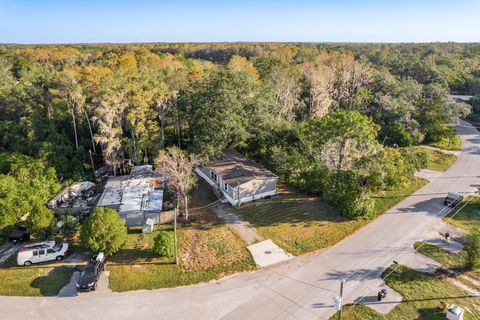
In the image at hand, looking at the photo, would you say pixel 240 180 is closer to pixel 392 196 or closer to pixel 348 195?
pixel 348 195

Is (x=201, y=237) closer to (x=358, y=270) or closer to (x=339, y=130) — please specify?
(x=358, y=270)

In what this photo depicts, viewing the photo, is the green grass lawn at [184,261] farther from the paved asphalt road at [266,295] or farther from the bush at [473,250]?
the bush at [473,250]

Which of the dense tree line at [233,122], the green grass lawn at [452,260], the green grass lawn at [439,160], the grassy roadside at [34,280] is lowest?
the grassy roadside at [34,280]

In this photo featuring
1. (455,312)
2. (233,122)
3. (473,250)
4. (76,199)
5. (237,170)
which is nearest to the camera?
(455,312)

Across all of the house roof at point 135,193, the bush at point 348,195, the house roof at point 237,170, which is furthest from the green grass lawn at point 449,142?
the house roof at point 135,193

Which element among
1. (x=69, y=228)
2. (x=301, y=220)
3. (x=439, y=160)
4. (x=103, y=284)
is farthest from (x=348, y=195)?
(x=69, y=228)

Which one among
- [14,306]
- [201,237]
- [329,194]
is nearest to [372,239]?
[329,194]
